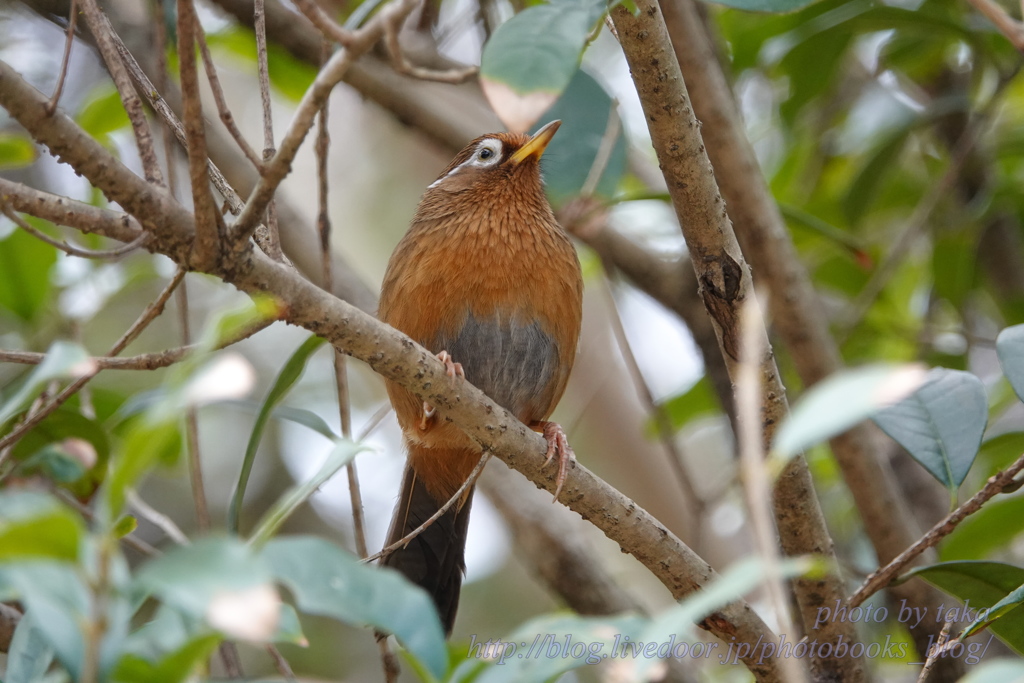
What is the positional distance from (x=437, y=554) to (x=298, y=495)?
2.07 m

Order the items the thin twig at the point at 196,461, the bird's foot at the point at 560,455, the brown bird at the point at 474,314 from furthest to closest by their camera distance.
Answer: the brown bird at the point at 474,314 < the thin twig at the point at 196,461 < the bird's foot at the point at 560,455

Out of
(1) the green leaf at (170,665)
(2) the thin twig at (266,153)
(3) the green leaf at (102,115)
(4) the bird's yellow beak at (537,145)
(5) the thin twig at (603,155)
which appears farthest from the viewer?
(3) the green leaf at (102,115)

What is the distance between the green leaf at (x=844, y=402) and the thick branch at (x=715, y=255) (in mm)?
980

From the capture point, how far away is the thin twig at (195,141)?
4.95 ft

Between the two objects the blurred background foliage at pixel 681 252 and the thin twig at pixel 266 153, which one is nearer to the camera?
the thin twig at pixel 266 153

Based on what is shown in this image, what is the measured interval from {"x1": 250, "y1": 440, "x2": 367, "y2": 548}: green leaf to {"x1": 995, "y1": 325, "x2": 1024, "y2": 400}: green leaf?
1.55 metres

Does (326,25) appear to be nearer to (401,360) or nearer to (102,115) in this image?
(401,360)

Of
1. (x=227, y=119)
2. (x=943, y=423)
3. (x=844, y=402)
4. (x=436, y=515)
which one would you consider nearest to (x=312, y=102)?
(x=227, y=119)

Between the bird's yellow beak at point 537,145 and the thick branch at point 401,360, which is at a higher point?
the bird's yellow beak at point 537,145

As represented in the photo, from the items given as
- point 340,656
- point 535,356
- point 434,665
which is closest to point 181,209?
point 434,665

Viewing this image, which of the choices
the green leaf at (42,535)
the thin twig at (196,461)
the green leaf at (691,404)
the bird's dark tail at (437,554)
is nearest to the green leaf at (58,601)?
the green leaf at (42,535)

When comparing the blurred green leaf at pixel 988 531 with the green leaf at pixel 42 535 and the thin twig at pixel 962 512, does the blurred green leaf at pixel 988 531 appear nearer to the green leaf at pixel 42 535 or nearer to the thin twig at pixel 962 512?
the thin twig at pixel 962 512

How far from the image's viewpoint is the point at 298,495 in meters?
1.62

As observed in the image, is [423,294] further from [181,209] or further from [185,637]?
[185,637]
